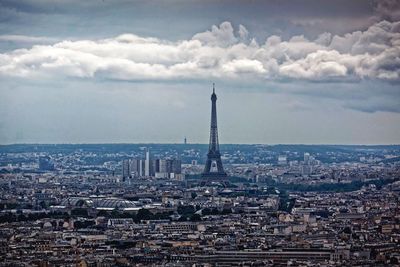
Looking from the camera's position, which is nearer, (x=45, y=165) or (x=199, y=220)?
(x=199, y=220)

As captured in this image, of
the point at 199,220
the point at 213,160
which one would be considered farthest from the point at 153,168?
the point at 199,220

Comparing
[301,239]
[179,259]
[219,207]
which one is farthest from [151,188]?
[179,259]

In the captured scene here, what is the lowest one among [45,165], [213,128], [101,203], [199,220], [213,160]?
[199,220]

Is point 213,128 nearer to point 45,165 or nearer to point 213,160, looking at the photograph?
point 213,160

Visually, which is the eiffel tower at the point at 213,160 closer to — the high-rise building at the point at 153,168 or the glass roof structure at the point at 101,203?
the high-rise building at the point at 153,168

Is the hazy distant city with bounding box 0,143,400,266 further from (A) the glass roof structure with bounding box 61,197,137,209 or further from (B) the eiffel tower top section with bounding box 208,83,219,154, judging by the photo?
(B) the eiffel tower top section with bounding box 208,83,219,154

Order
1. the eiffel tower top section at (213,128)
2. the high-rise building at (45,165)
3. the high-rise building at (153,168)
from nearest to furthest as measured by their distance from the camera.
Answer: the eiffel tower top section at (213,128), the high-rise building at (153,168), the high-rise building at (45,165)

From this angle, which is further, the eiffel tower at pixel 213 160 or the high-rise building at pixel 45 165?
the high-rise building at pixel 45 165

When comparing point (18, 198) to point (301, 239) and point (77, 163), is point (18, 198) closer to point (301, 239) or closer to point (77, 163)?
point (301, 239)

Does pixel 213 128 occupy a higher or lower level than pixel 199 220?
higher

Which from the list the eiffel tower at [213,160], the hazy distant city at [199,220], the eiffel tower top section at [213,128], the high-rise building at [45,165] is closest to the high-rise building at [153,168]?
the hazy distant city at [199,220]
